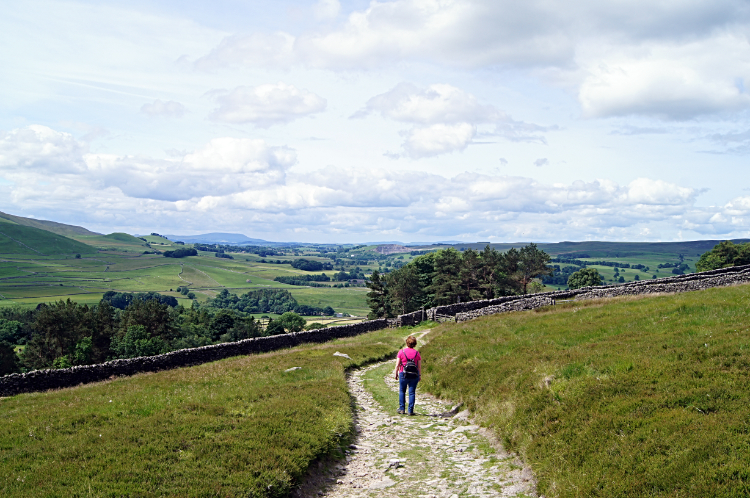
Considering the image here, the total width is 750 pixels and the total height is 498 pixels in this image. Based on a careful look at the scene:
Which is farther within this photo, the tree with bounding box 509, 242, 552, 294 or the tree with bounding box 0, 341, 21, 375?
the tree with bounding box 509, 242, 552, 294

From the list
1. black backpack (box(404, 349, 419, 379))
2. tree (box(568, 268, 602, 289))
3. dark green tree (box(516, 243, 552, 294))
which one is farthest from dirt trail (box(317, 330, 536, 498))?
tree (box(568, 268, 602, 289))

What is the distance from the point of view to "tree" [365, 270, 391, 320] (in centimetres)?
8662

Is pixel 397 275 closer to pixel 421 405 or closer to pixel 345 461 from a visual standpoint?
pixel 421 405

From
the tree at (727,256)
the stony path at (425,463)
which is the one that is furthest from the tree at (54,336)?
the tree at (727,256)

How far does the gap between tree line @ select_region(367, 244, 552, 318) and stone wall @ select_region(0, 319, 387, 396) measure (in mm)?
43240

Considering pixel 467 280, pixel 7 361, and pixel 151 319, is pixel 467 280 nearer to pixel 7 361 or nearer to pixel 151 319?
pixel 151 319

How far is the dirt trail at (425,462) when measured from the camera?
930 cm

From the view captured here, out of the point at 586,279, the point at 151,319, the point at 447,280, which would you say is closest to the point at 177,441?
the point at 151,319

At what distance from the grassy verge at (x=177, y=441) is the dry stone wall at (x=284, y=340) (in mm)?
9633

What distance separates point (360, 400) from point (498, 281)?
66817mm

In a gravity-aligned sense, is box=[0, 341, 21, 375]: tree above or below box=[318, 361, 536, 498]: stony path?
below

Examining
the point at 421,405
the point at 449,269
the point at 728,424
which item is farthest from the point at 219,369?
the point at 449,269

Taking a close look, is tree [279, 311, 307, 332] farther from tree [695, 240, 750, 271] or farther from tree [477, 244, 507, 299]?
tree [695, 240, 750, 271]

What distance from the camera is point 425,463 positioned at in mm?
10828
